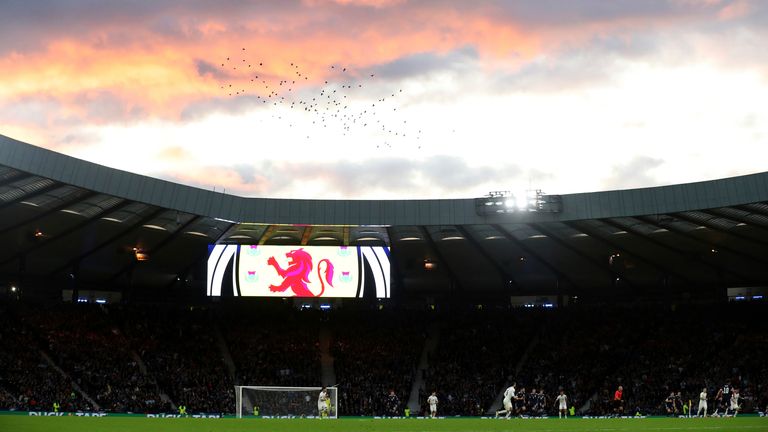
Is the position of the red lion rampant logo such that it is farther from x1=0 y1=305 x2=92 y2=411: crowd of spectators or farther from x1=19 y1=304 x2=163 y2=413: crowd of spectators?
x1=0 y1=305 x2=92 y2=411: crowd of spectators

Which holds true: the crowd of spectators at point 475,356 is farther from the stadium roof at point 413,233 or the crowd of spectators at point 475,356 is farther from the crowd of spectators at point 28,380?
the crowd of spectators at point 28,380

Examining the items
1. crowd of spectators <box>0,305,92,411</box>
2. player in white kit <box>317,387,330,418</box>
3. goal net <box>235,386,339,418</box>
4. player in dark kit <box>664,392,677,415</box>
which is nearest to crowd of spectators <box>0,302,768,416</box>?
crowd of spectators <box>0,305,92,411</box>

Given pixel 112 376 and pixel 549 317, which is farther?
pixel 549 317

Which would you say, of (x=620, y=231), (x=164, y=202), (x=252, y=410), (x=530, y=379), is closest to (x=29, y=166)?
(x=164, y=202)

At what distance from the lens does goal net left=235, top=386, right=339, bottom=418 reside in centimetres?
3834

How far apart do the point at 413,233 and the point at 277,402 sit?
11.6m

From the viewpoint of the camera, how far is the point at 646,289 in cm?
5569

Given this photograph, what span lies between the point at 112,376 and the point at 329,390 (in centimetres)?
1174

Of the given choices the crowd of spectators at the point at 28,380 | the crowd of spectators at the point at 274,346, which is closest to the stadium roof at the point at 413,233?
the crowd of spectators at the point at 274,346

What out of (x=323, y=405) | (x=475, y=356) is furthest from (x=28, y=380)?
(x=475, y=356)

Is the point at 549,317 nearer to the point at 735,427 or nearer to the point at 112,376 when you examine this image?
the point at 112,376

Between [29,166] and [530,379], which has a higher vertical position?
[29,166]

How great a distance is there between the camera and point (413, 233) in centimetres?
4419

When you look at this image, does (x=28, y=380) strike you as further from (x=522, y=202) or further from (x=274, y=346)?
(x=522, y=202)
